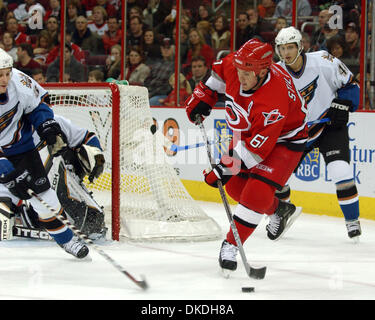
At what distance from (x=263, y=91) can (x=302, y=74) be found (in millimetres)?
1222

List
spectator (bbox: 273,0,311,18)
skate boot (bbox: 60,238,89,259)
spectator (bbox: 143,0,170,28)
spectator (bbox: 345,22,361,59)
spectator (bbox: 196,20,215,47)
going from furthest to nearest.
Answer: spectator (bbox: 143,0,170,28)
spectator (bbox: 196,20,215,47)
spectator (bbox: 273,0,311,18)
spectator (bbox: 345,22,361,59)
skate boot (bbox: 60,238,89,259)

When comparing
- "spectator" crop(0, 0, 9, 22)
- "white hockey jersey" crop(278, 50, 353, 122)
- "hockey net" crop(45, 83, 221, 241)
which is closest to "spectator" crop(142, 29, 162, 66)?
"spectator" crop(0, 0, 9, 22)

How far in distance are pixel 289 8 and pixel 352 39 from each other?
663 mm

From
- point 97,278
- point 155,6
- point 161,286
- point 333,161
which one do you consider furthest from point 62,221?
point 155,6

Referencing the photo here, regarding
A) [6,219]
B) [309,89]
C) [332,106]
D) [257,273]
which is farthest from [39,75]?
[257,273]

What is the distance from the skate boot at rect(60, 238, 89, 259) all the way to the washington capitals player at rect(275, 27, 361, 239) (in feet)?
5.04

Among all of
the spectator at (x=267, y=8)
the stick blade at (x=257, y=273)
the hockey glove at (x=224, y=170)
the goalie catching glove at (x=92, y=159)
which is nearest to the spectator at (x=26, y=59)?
the spectator at (x=267, y=8)

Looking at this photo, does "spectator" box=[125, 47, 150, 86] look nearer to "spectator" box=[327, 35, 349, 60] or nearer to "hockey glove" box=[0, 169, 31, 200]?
"spectator" box=[327, 35, 349, 60]

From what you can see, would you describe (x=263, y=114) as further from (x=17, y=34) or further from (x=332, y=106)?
(x=17, y=34)

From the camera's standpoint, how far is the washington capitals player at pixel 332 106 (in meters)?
4.65

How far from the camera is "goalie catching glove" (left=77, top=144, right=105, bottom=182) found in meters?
4.47

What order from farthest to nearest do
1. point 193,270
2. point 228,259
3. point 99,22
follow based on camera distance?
point 99,22
point 193,270
point 228,259

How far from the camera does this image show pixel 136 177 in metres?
4.69

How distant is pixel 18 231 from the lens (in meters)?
4.54
